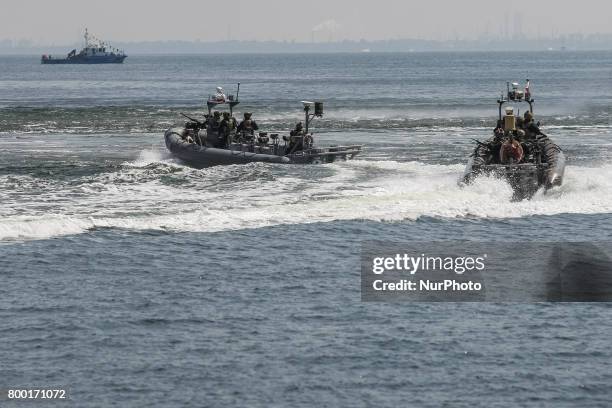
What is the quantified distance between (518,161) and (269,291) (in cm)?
1360

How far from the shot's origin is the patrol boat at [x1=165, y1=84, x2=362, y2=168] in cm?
4406

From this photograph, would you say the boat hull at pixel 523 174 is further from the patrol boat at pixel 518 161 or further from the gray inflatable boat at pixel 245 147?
the gray inflatable boat at pixel 245 147

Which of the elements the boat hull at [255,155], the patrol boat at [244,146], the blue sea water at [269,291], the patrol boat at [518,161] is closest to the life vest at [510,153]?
the patrol boat at [518,161]

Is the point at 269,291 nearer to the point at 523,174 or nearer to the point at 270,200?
the point at 270,200

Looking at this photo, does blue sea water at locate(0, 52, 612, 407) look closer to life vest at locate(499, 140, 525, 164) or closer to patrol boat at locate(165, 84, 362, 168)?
patrol boat at locate(165, 84, 362, 168)

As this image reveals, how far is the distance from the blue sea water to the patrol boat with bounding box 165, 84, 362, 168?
2.51 feet

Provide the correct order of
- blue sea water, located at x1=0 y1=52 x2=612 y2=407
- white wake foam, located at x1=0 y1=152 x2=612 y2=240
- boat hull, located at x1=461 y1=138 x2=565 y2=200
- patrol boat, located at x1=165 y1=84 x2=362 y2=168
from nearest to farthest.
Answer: blue sea water, located at x1=0 y1=52 x2=612 y2=407 → white wake foam, located at x1=0 y1=152 x2=612 y2=240 → boat hull, located at x1=461 y1=138 x2=565 y2=200 → patrol boat, located at x1=165 y1=84 x2=362 y2=168

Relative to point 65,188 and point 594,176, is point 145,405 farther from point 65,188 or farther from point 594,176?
point 594,176

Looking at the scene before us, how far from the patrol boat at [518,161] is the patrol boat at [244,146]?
8226mm

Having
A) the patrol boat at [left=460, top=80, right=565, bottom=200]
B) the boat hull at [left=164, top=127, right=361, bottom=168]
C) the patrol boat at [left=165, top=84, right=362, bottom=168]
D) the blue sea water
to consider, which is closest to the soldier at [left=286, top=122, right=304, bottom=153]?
the patrol boat at [left=165, top=84, right=362, bottom=168]

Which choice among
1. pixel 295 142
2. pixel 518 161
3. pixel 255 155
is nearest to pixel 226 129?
pixel 255 155

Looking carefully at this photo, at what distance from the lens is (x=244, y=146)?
4525 cm

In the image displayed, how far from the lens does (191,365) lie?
63.3 ft

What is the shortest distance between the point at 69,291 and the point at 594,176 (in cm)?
2229
